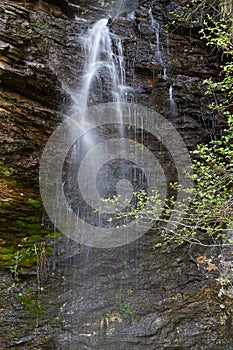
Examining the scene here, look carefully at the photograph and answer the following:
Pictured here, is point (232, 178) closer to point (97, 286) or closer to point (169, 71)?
point (97, 286)

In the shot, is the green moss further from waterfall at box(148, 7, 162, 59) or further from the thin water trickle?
waterfall at box(148, 7, 162, 59)

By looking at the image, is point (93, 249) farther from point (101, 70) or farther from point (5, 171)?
point (101, 70)

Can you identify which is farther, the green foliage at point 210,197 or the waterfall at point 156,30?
the waterfall at point 156,30

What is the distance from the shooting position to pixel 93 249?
590cm

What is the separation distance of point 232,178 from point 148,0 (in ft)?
23.9

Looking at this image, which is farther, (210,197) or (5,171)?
(5,171)

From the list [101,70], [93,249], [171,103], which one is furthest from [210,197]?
[101,70]

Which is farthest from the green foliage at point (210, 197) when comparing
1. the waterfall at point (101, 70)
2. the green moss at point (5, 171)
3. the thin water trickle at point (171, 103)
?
the waterfall at point (101, 70)

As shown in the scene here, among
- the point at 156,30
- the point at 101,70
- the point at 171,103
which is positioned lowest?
the point at 171,103

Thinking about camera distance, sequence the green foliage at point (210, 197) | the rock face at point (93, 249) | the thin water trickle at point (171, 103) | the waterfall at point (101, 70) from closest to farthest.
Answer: the green foliage at point (210, 197)
the rock face at point (93, 249)
the waterfall at point (101, 70)
the thin water trickle at point (171, 103)

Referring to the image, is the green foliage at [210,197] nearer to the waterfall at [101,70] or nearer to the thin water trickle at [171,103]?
the thin water trickle at [171,103]

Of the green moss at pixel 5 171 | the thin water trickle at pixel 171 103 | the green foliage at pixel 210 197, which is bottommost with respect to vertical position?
the green foliage at pixel 210 197

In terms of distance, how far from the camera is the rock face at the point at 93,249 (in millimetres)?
4703

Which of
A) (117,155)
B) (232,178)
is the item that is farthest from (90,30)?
(232,178)
